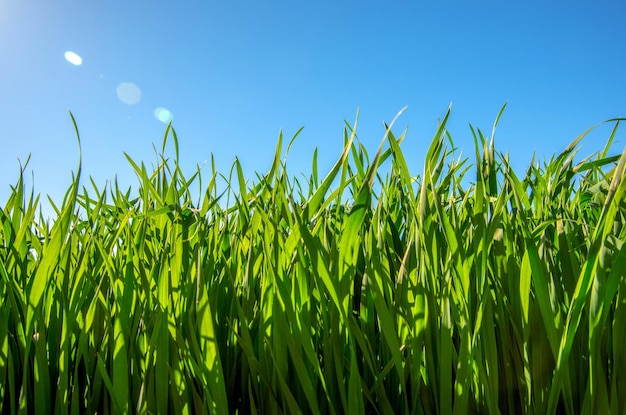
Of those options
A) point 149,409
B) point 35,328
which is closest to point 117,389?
point 149,409

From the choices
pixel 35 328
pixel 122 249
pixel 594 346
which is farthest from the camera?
pixel 122 249

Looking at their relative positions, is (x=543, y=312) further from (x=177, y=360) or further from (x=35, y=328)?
(x=35, y=328)

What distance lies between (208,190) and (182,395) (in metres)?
0.29

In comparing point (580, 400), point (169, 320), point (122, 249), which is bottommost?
point (580, 400)

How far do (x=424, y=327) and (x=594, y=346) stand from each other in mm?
167

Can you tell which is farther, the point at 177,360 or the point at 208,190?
the point at 208,190

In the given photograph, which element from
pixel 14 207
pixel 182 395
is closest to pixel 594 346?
pixel 182 395

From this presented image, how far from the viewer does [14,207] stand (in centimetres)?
76

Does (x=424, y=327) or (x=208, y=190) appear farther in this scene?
(x=208, y=190)

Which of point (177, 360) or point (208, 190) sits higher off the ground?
point (208, 190)

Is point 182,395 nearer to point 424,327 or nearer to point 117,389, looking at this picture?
point 117,389

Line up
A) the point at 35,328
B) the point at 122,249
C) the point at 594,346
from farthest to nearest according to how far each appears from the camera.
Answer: the point at 122,249 → the point at 35,328 → the point at 594,346

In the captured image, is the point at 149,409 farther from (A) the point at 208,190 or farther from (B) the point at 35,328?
(A) the point at 208,190

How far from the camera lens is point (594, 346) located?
1.58 ft
